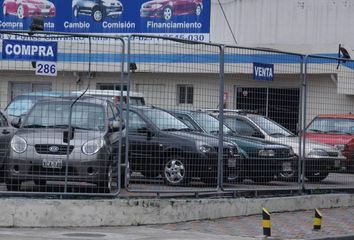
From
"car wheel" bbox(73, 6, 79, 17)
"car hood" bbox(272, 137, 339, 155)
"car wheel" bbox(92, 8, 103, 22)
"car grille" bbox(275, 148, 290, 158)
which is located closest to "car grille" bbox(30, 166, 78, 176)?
"car grille" bbox(275, 148, 290, 158)

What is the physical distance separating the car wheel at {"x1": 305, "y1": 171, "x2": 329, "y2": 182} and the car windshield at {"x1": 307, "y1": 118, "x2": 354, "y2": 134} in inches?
35.9

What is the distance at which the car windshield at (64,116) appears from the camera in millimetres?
12391

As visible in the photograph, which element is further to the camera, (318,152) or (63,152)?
(318,152)

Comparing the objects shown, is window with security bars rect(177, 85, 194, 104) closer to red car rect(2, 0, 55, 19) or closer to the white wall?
the white wall

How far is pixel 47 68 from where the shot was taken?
12.1m

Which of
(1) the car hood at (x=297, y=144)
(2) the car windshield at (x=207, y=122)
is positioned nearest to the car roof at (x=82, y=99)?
(2) the car windshield at (x=207, y=122)

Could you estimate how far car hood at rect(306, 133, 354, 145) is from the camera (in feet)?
55.7

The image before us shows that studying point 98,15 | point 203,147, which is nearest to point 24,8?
point 98,15

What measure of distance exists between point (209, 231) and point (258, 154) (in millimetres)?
3350

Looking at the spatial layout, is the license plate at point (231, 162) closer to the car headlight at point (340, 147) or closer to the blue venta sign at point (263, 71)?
the blue venta sign at point (263, 71)

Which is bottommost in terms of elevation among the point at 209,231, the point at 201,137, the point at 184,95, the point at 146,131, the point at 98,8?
the point at 209,231

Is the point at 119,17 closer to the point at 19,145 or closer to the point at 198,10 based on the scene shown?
the point at 198,10

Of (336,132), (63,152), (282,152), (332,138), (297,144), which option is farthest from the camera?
(336,132)

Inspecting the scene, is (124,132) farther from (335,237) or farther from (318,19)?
(318,19)
